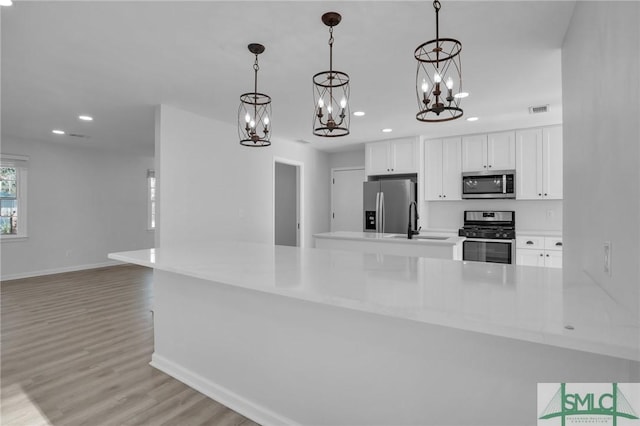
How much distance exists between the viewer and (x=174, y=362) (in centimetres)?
245

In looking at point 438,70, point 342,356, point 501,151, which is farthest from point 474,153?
point 342,356

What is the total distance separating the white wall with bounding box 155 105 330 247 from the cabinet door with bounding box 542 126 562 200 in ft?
12.4

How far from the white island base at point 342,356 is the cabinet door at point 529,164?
3.84m

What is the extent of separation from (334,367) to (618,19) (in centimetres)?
178

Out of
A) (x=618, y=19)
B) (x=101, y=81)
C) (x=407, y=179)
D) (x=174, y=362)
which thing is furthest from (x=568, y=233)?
(x=101, y=81)

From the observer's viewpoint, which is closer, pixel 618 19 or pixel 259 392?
pixel 618 19

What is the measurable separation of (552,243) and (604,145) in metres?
3.89

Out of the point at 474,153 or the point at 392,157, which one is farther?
the point at 392,157

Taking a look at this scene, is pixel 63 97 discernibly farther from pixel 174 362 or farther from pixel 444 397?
pixel 444 397

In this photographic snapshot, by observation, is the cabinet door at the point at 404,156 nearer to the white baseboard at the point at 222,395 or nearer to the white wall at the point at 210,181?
the white wall at the point at 210,181

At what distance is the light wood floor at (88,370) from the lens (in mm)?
2000

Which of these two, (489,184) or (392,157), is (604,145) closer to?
(489,184)

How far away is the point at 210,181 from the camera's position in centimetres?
Result: 450

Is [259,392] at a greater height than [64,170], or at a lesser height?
lesser
